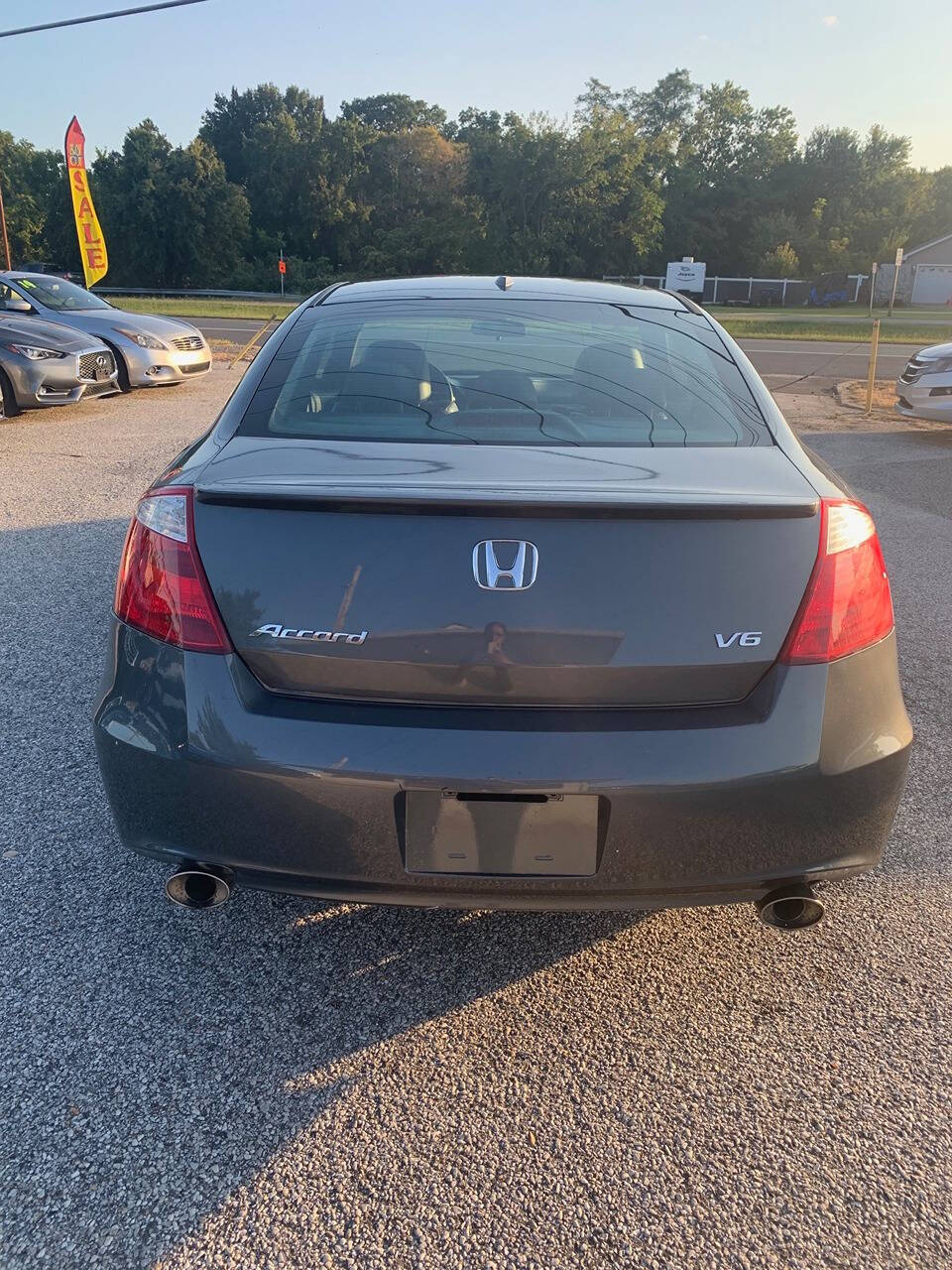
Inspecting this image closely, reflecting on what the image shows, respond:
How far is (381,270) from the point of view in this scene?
62000 millimetres

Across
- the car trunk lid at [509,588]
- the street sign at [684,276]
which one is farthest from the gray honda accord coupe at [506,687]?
the street sign at [684,276]

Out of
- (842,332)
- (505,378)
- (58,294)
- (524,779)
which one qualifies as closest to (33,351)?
(58,294)

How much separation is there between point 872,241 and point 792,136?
13449mm

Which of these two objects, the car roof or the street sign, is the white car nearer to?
the car roof

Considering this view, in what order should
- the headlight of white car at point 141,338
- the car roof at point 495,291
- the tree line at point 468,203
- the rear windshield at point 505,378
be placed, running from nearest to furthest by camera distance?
the rear windshield at point 505,378, the car roof at point 495,291, the headlight of white car at point 141,338, the tree line at point 468,203

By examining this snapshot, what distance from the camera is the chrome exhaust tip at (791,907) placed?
2.01 m

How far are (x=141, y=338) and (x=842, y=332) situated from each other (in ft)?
82.6

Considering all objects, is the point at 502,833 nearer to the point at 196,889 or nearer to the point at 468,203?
the point at 196,889

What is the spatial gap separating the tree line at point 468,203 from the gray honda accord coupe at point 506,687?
2346 inches

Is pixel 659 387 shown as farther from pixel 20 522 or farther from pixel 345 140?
pixel 345 140

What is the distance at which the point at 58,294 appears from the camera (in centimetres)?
1250

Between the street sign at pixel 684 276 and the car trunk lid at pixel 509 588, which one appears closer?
the car trunk lid at pixel 509 588

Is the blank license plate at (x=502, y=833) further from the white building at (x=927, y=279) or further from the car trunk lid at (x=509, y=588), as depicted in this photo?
the white building at (x=927, y=279)

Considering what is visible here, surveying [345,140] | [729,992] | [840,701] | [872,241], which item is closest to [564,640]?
[840,701]
